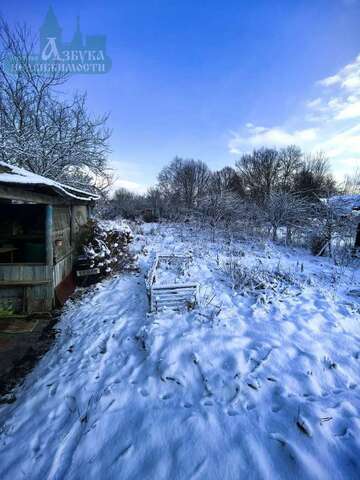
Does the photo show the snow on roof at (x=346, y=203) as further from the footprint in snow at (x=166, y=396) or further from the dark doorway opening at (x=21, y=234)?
the dark doorway opening at (x=21, y=234)

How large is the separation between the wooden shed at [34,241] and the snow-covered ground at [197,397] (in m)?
0.97

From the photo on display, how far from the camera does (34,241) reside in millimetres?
5781

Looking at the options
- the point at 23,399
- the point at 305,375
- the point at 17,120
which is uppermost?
the point at 17,120

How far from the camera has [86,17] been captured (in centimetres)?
682

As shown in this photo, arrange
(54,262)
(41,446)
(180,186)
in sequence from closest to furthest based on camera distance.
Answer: (41,446) → (54,262) → (180,186)

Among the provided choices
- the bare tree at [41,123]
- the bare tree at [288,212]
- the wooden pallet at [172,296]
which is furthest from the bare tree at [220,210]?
the wooden pallet at [172,296]

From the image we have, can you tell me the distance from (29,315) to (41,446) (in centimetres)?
291

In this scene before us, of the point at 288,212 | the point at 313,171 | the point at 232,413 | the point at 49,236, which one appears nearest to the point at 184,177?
the point at 313,171

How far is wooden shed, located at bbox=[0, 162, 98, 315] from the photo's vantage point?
3670 mm

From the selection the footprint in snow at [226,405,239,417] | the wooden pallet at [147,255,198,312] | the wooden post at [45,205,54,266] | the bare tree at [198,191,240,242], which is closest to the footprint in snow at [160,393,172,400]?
the footprint in snow at [226,405,239,417]

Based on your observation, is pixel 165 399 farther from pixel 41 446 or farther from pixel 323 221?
pixel 323 221

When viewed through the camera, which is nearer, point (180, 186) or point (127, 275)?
point (127, 275)

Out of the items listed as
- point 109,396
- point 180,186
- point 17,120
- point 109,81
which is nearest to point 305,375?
A: point 109,396

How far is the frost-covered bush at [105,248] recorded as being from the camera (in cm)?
617
